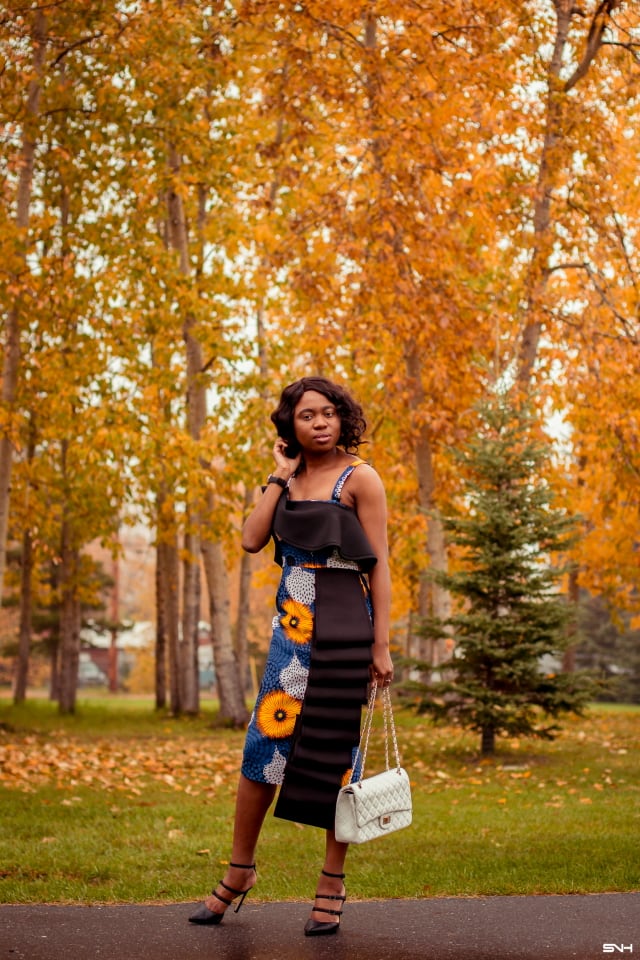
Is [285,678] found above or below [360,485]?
below

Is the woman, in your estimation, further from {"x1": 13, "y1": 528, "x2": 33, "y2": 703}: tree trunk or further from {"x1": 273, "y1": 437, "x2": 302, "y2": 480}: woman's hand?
{"x1": 13, "y1": 528, "x2": 33, "y2": 703}: tree trunk

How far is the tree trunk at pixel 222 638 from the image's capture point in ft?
58.7

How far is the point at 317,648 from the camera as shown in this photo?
15.4 ft

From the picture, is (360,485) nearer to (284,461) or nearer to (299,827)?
(284,461)

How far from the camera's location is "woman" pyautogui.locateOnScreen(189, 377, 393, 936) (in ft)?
15.3

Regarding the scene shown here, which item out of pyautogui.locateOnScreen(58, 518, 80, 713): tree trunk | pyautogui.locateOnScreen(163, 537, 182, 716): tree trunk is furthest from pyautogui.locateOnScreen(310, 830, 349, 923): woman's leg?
pyautogui.locateOnScreen(163, 537, 182, 716): tree trunk

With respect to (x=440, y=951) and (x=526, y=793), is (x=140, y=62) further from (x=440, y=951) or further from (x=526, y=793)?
(x=440, y=951)

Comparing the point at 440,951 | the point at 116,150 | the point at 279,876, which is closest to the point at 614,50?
the point at 116,150

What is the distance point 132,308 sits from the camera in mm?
16203

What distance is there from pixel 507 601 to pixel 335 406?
740 cm

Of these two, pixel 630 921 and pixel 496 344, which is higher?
pixel 496 344

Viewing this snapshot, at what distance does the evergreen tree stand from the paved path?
6.43m

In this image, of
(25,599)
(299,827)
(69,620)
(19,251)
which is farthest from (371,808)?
(25,599)

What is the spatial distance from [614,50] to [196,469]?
783cm
